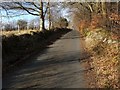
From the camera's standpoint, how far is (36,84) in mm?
11406

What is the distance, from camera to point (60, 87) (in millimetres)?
10820

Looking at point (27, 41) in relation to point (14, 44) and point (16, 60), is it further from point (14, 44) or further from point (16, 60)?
point (16, 60)

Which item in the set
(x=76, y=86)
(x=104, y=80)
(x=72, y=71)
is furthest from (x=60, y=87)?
(x=72, y=71)

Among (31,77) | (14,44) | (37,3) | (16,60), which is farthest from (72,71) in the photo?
(37,3)

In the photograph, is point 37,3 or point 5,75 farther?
point 37,3

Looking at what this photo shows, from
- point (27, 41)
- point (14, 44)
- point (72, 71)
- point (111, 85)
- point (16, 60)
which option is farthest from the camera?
point (27, 41)

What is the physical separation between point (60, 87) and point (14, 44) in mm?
10833

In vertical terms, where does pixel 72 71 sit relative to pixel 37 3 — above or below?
below

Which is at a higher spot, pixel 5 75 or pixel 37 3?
pixel 37 3

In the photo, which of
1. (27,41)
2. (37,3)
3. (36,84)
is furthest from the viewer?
(37,3)

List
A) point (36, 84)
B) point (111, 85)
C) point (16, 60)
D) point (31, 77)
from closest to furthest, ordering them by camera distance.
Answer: point (111, 85)
point (36, 84)
point (31, 77)
point (16, 60)

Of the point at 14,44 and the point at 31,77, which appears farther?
the point at 14,44

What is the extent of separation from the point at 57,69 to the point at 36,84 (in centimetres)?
334

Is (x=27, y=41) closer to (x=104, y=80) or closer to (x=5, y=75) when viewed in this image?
(x=5, y=75)
